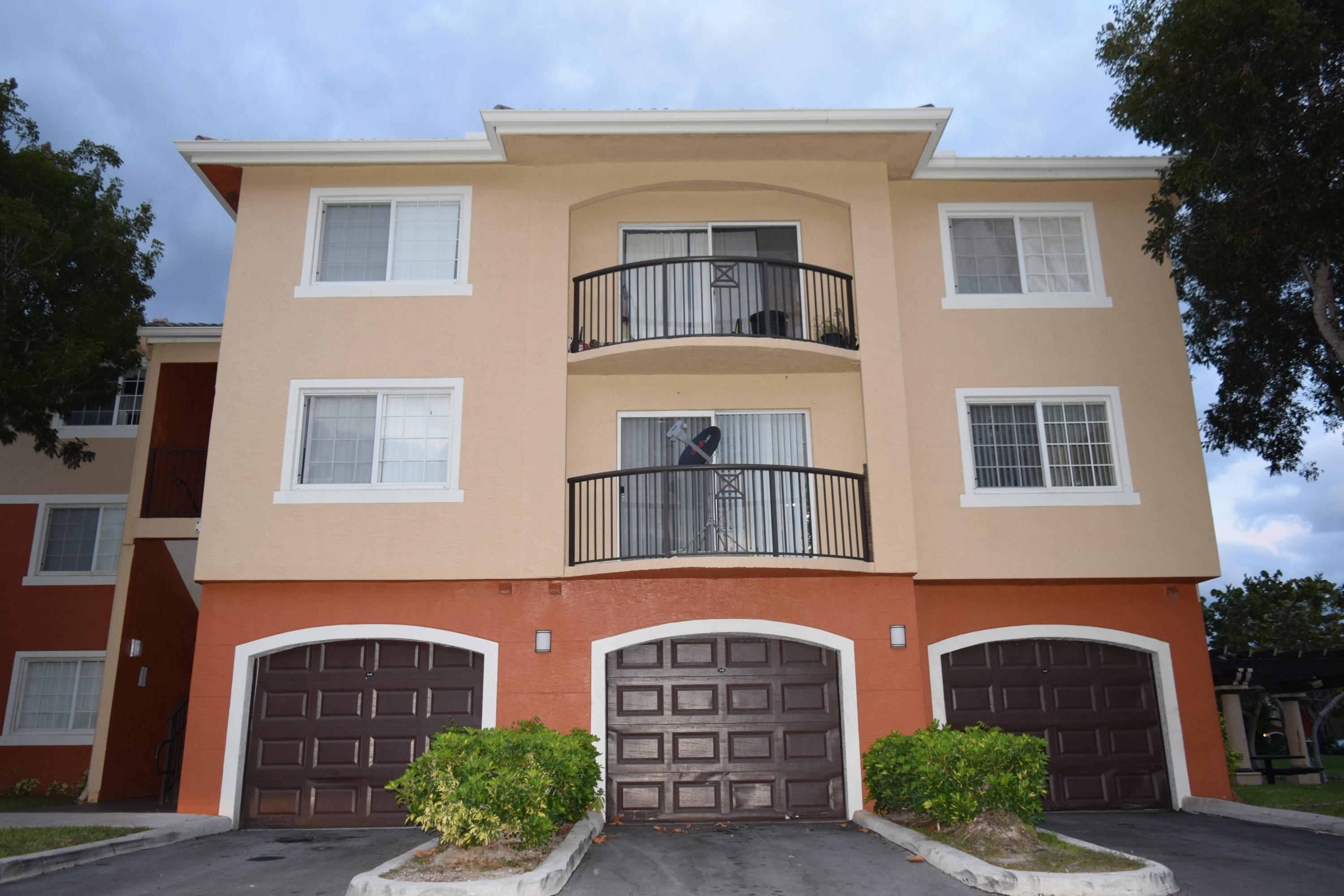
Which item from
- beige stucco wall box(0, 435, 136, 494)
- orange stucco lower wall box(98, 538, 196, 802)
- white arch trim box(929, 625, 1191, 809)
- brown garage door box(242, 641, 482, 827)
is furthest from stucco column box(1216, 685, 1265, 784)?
beige stucco wall box(0, 435, 136, 494)

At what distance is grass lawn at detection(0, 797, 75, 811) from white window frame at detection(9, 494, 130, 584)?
3.32 m

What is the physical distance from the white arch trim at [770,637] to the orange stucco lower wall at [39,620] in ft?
29.4

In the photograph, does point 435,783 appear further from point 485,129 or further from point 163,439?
point 163,439

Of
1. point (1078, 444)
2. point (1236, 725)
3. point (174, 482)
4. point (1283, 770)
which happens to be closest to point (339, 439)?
point (174, 482)

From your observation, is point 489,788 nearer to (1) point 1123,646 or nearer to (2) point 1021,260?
(1) point 1123,646

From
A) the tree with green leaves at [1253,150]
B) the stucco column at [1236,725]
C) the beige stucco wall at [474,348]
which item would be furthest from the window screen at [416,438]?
the stucco column at [1236,725]

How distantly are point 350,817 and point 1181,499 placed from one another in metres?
11.0

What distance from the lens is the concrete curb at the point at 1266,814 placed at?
1016 cm

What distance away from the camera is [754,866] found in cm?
869

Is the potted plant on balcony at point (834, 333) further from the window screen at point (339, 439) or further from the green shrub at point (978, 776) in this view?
the window screen at point (339, 439)

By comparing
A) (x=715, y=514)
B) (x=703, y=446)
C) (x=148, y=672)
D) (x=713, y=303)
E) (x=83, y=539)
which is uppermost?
(x=713, y=303)

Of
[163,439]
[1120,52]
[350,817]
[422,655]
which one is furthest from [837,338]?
[163,439]

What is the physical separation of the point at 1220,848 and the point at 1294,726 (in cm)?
1065

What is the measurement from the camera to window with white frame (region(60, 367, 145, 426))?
17.0m
